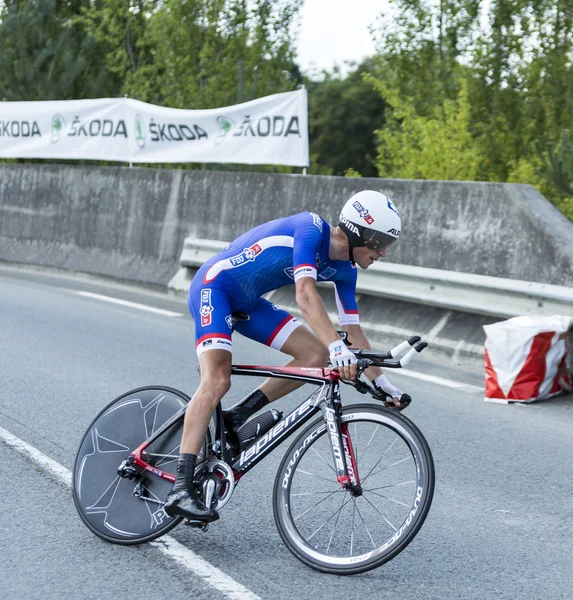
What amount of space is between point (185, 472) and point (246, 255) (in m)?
1.07

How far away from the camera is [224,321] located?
4.97m

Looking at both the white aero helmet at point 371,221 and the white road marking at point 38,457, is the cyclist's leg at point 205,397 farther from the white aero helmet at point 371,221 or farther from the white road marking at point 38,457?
the white road marking at point 38,457

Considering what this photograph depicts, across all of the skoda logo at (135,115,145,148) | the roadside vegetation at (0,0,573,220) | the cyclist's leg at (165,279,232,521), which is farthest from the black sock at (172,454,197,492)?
the skoda logo at (135,115,145,148)

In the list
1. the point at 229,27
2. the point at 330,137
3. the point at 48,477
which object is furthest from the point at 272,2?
the point at 330,137

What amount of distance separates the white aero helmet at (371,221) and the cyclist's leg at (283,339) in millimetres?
587

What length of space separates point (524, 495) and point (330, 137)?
58.7m

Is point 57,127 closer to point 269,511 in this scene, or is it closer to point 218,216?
point 218,216

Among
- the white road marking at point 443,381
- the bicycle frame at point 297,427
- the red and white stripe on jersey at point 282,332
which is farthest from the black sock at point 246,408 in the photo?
the white road marking at point 443,381

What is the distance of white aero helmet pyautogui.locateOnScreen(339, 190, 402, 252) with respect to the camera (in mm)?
4691

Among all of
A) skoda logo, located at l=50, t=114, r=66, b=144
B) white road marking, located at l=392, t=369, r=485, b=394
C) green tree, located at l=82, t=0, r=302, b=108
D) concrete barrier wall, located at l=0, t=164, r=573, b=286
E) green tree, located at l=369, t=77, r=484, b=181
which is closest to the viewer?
white road marking, located at l=392, t=369, r=485, b=394

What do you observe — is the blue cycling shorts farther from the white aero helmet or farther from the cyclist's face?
the white aero helmet

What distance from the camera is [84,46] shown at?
22703mm

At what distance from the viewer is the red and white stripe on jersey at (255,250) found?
4906 millimetres

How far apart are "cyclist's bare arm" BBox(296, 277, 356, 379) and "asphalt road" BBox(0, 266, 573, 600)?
1.01m
